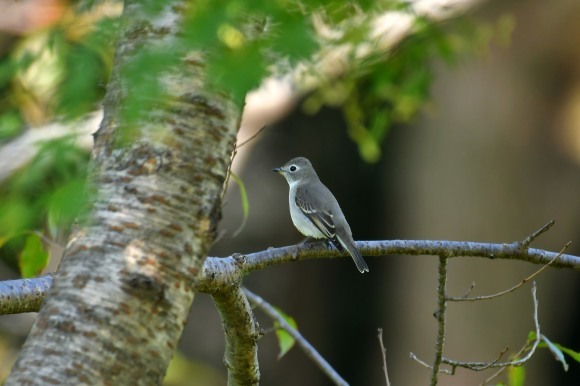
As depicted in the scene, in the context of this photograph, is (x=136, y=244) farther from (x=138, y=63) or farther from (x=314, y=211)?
(x=314, y=211)

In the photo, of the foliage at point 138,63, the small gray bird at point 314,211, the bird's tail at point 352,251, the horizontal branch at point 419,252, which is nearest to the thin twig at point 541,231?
the horizontal branch at point 419,252

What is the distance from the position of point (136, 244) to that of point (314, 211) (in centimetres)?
409

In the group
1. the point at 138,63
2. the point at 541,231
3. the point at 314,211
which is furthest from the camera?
the point at 314,211

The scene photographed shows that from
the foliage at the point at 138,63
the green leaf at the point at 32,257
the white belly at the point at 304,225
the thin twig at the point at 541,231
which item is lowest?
the foliage at the point at 138,63

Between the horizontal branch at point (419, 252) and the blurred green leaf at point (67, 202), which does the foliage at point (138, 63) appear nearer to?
the blurred green leaf at point (67, 202)

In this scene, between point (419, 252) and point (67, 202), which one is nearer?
point (67, 202)

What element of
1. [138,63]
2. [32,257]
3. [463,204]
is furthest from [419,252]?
[463,204]

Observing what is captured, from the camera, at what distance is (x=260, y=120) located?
8.33m

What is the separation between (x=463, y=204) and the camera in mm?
8883

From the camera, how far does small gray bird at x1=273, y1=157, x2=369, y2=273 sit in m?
5.20

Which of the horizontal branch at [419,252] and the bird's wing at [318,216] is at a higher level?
the bird's wing at [318,216]

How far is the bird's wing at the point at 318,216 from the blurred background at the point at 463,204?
1.91 m

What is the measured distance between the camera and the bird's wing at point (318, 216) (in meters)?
5.38

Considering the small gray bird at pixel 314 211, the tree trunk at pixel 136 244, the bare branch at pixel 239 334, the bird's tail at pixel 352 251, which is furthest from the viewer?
the small gray bird at pixel 314 211
